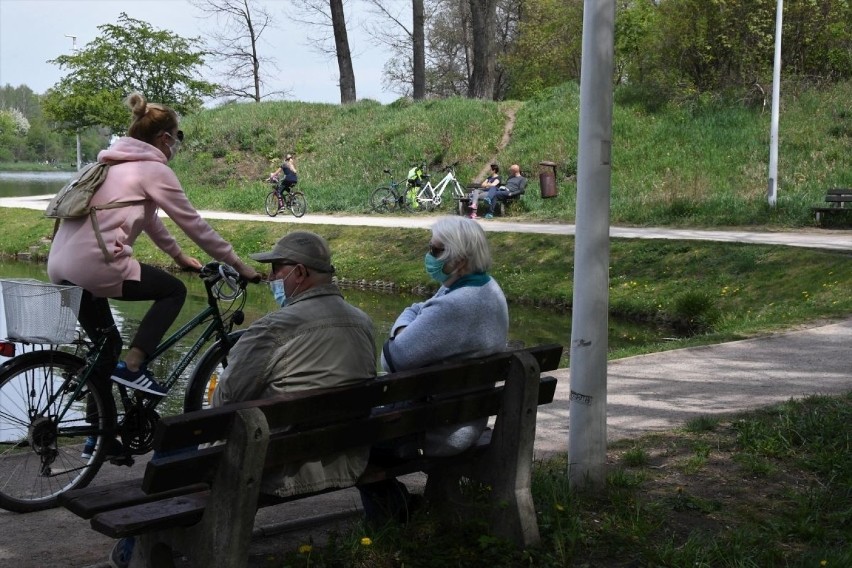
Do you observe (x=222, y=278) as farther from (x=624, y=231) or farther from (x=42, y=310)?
(x=624, y=231)

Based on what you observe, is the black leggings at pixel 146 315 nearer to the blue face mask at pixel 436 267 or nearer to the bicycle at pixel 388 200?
the blue face mask at pixel 436 267

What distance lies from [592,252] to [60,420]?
2514mm

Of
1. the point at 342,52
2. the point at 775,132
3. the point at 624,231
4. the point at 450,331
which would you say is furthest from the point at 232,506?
the point at 342,52

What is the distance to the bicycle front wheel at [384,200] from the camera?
102 ft

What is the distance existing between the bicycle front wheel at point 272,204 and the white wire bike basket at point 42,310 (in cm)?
2601

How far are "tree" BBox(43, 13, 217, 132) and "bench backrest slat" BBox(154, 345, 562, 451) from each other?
41.4 metres

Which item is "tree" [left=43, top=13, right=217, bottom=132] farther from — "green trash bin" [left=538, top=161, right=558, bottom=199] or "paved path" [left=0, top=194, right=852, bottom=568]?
"paved path" [left=0, top=194, right=852, bottom=568]

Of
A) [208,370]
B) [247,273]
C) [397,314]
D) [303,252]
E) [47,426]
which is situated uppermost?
[303,252]

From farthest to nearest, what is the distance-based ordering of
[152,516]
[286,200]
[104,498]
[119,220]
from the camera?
[286,200] → [119,220] → [104,498] → [152,516]

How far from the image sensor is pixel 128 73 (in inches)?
Answer: 1810

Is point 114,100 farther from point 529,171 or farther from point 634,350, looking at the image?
point 634,350

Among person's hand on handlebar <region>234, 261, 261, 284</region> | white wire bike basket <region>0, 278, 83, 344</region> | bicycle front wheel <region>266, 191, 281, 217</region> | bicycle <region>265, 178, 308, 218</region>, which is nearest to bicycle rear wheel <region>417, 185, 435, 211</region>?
bicycle <region>265, 178, 308, 218</region>

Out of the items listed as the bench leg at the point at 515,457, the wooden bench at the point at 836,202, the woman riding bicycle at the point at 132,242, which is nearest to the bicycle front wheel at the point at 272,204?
the wooden bench at the point at 836,202

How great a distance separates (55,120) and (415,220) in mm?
21653
